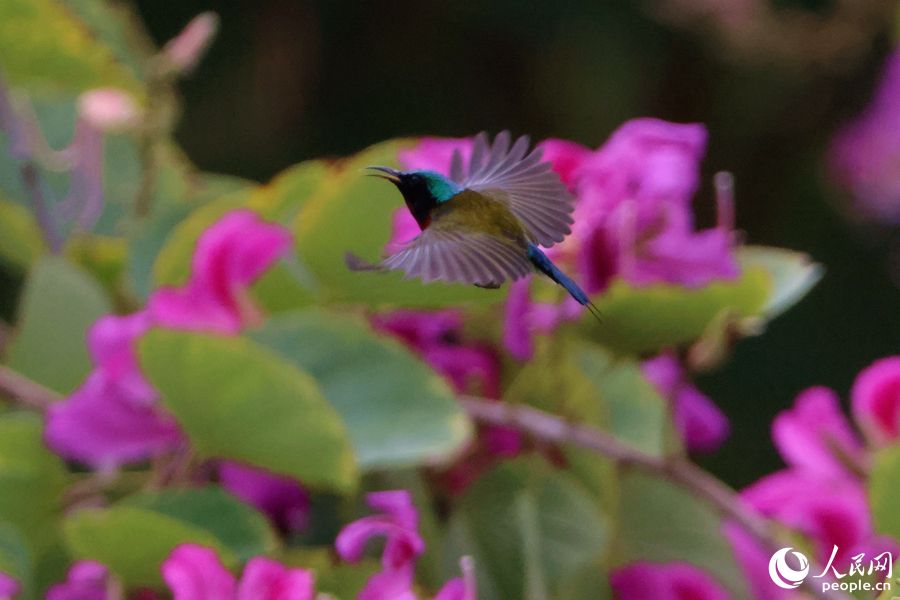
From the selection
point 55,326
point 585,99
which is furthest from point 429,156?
point 585,99

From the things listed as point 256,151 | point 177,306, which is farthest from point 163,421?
point 256,151

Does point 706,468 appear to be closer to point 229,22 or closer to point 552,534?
point 229,22

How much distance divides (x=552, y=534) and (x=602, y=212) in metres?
0.10

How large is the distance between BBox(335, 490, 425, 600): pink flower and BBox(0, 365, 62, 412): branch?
0.14 metres

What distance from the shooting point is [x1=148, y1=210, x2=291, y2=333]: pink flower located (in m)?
0.45

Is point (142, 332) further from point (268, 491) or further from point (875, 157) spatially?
point (875, 157)

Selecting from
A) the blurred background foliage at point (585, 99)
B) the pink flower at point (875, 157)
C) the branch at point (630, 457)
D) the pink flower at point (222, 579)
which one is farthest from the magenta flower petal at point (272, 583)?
the pink flower at point (875, 157)

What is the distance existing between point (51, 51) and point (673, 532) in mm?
280

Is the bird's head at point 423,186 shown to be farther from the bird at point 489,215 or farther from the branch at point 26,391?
the branch at point 26,391

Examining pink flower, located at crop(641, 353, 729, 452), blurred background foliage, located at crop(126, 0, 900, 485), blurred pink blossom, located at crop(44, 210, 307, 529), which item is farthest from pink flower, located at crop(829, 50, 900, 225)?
blurred pink blossom, located at crop(44, 210, 307, 529)

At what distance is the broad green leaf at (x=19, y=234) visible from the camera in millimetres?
544

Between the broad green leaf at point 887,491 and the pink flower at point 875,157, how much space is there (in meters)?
0.96

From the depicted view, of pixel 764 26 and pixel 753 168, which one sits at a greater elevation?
pixel 764 26

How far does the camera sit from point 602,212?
458mm
